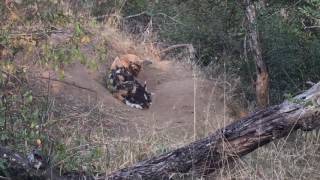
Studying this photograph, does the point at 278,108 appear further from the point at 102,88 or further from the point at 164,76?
the point at 164,76

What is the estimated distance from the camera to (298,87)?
26.0 feet

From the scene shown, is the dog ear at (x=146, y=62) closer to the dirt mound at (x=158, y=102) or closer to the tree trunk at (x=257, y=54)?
the dirt mound at (x=158, y=102)

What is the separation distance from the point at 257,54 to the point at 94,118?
2.01 metres

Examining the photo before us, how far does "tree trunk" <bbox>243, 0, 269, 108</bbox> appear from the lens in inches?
284

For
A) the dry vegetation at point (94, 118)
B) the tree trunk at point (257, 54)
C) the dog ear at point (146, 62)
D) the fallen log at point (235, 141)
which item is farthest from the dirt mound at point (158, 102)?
the fallen log at point (235, 141)

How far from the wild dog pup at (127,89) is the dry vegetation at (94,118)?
169mm

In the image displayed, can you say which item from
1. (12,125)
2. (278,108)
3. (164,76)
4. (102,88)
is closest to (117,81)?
(102,88)

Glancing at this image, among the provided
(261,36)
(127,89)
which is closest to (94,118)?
(127,89)

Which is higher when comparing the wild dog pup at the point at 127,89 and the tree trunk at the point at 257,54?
the tree trunk at the point at 257,54

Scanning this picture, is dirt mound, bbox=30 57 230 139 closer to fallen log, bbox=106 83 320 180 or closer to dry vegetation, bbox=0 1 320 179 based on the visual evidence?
dry vegetation, bbox=0 1 320 179

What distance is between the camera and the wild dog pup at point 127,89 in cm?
864

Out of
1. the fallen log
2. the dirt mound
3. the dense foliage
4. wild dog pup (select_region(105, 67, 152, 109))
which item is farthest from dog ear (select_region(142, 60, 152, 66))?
the fallen log

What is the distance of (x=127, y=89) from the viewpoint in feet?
28.8

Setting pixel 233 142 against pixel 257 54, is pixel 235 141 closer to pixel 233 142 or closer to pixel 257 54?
pixel 233 142
